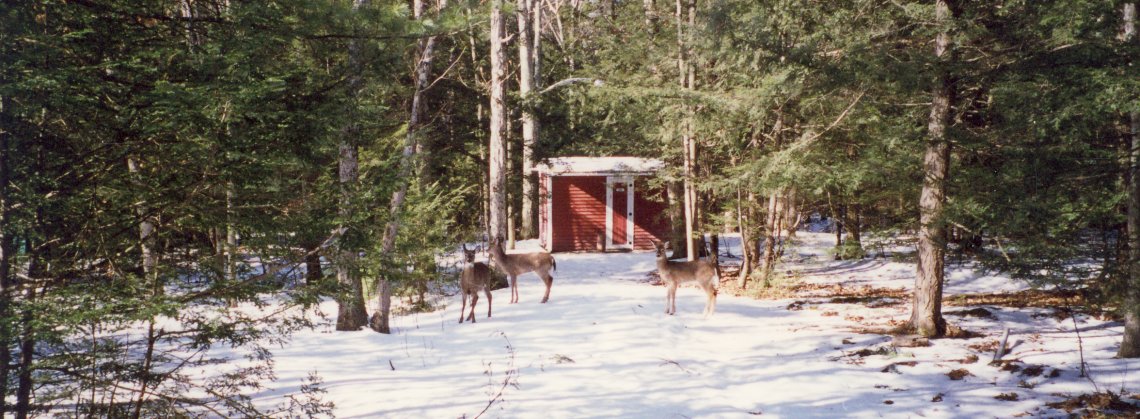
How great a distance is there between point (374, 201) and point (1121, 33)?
946 cm

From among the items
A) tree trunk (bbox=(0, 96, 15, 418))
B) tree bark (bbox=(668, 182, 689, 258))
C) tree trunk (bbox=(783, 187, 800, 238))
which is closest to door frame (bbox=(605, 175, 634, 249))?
tree bark (bbox=(668, 182, 689, 258))

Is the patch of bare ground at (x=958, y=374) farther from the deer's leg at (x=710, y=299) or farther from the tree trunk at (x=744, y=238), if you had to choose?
the tree trunk at (x=744, y=238)

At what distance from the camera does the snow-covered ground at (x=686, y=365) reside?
276 inches

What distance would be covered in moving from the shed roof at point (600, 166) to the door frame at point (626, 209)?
2.04 ft

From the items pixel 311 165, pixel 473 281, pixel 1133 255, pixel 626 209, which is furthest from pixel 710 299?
pixel 626 209

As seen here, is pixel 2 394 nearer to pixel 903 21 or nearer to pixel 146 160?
pixel 146 160

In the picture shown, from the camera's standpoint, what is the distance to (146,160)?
197 inches

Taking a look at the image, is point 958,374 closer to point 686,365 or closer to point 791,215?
point 686,365

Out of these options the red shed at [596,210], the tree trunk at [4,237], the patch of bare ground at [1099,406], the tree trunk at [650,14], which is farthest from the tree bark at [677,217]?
the tree trunk at [4,237]

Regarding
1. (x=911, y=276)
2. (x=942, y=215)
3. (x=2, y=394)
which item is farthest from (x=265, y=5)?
(x=911, y=276)

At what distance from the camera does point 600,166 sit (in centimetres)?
2381

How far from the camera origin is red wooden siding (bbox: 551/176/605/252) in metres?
24.4

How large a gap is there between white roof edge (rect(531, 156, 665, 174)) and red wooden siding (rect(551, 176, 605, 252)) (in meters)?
0.54

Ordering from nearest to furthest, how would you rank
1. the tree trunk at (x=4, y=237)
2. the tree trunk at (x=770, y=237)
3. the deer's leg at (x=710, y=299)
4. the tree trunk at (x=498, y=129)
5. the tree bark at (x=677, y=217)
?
the tree trunk at (x=4, y=237) < the deer's leg at (x=710, y=299) < the tree trunk at (x=498, y=129) < the tree trunk at (x=770, y=237) < the tree bark at (x=677, y=217)
